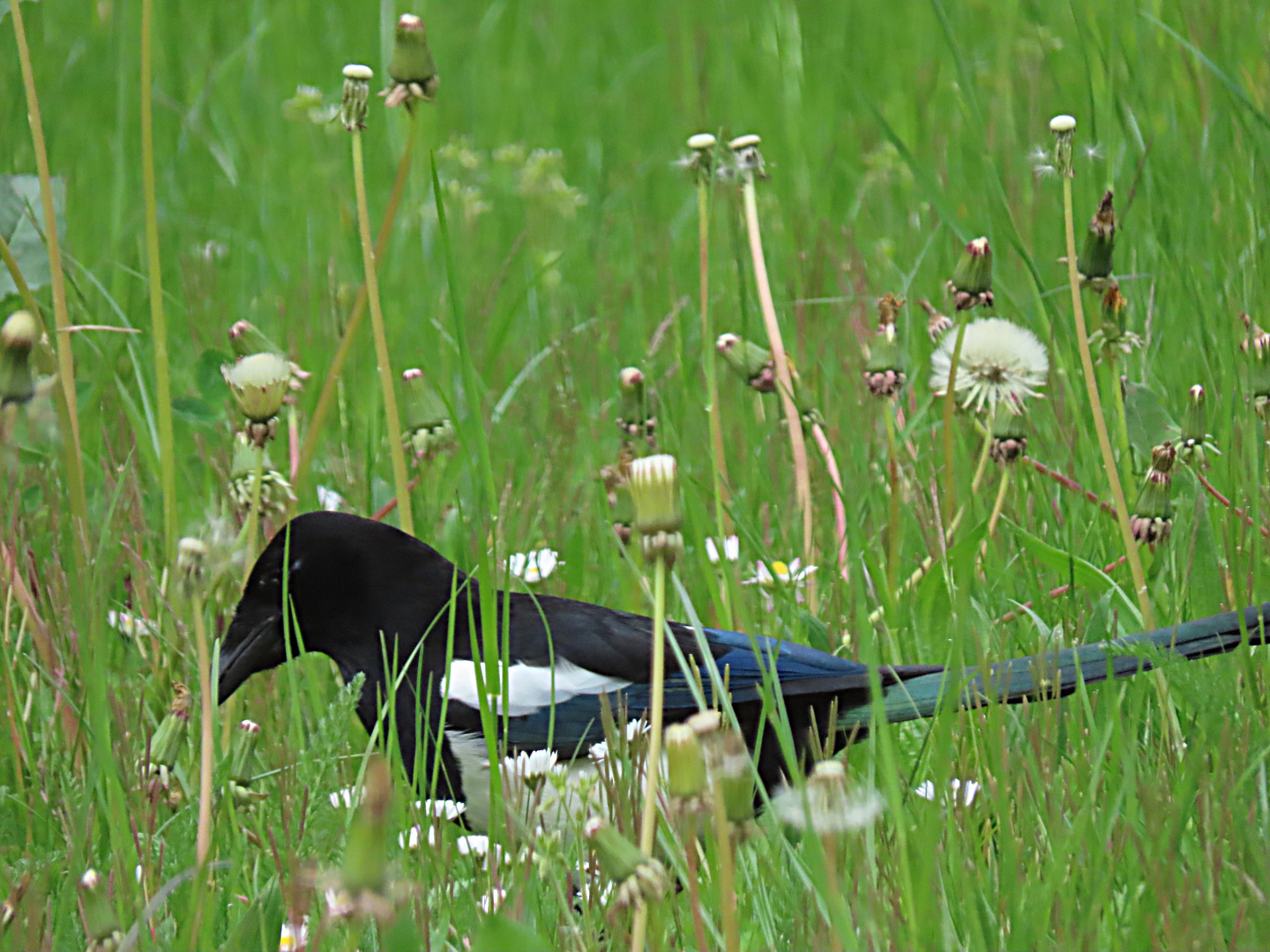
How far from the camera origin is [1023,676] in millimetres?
1975

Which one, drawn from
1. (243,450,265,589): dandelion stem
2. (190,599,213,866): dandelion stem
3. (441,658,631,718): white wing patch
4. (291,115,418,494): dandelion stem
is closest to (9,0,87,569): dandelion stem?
(243,450,265,589): dandelion stem

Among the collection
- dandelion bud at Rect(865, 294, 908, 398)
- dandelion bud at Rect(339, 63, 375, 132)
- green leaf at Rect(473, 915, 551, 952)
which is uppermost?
dandelion bud at Rect(339, 63, 375, 132)

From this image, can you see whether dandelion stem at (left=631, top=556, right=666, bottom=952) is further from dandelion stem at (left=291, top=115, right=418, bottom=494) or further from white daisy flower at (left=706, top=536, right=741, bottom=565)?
white daisy flower at (left=706, top=536, right=741, bottom=565)

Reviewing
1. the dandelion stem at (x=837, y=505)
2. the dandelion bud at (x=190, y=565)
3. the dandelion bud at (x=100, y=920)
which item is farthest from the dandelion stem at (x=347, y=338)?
the dandelion bud at (x=100, y=920)

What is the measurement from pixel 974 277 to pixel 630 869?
1399 mm

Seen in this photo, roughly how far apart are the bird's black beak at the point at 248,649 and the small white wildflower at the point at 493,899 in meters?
0.83

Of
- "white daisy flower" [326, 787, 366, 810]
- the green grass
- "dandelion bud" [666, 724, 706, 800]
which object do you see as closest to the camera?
"dandelion bud" [666, 724, 706, 800]

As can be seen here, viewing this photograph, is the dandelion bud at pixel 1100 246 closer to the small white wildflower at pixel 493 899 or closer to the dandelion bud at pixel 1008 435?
the dandelion bud at pixel 1008 435

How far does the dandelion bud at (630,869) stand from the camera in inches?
37.2

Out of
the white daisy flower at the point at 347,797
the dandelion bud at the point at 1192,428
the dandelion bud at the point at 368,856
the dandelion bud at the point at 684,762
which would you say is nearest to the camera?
the dandelion bud at the point at 368,856

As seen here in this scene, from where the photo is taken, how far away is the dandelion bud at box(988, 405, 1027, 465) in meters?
2.21

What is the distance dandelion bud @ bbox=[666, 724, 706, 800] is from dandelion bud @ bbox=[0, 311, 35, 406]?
0.62 metres

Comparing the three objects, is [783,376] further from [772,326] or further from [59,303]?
[59,303]

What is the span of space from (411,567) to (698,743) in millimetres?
1641
